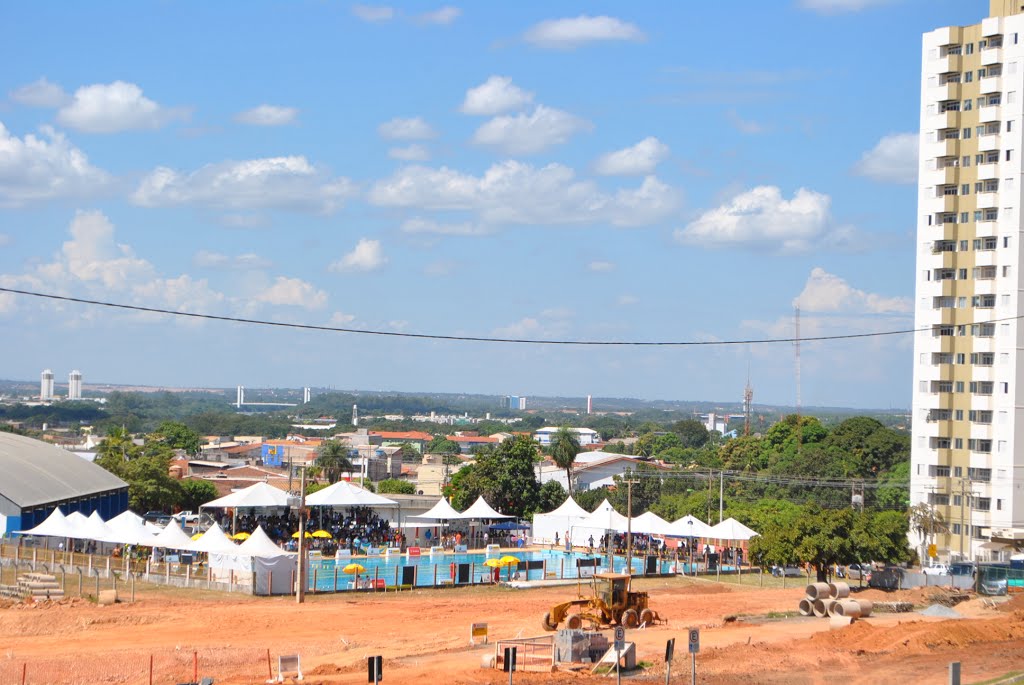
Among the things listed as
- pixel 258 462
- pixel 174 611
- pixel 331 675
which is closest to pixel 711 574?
pixel 174 611

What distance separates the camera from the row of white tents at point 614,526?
54.9 metres

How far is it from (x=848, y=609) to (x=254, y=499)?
29451 mm

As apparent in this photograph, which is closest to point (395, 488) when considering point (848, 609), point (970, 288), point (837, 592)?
point (970, 288)

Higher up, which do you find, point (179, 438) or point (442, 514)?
point (442, 514)

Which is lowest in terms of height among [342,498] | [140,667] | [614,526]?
[140,667]

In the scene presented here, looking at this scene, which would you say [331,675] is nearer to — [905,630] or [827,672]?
[827,672]

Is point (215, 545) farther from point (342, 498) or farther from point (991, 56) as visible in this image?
point (991, 56)

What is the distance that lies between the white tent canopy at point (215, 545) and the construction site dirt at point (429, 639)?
1941mm

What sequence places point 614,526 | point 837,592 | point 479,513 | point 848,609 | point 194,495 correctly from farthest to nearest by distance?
point 194,495 < point 479,513 < point 614,526 < point 837,592 < point 848,609

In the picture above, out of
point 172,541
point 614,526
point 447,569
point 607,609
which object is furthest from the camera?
point 614,526

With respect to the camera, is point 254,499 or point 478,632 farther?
point 254,499

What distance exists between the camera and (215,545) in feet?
148

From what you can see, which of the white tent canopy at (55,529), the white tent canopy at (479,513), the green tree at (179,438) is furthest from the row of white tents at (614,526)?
the green tree at (179,438)

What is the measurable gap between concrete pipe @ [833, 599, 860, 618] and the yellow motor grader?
6.65 meters
